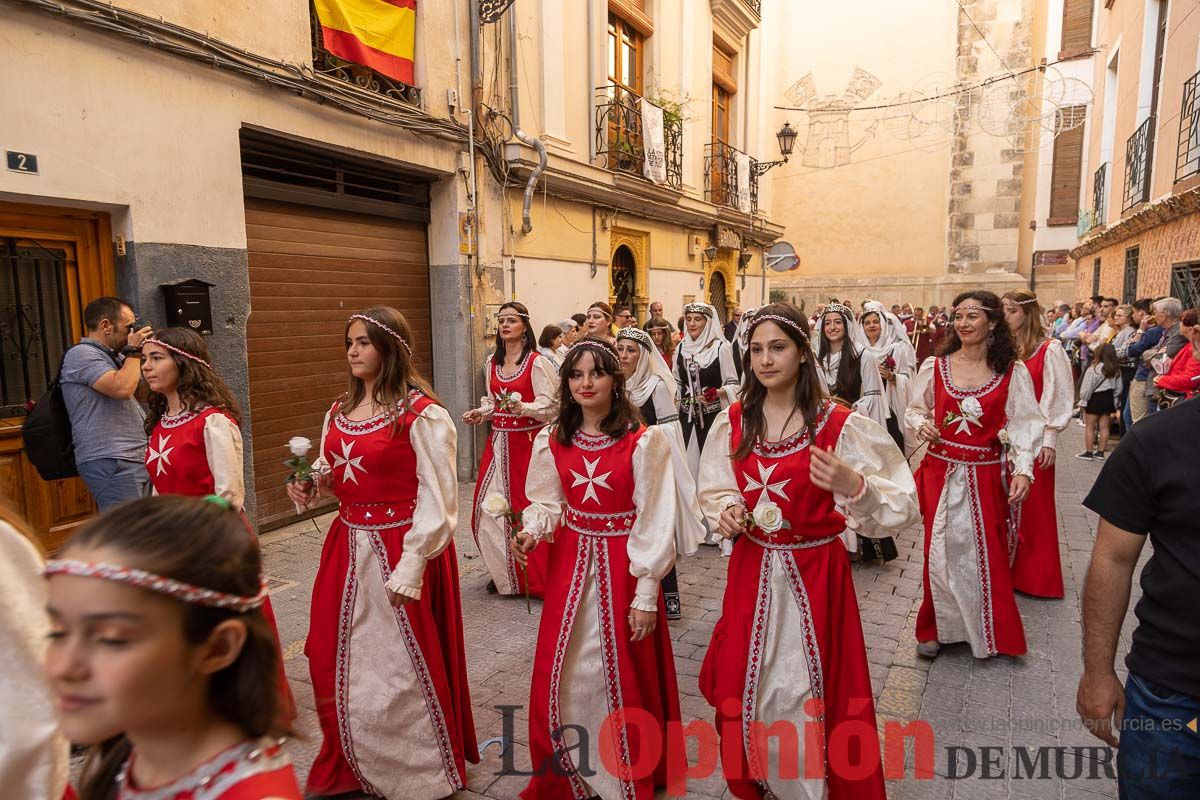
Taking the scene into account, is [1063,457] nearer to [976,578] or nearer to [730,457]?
[976,578]

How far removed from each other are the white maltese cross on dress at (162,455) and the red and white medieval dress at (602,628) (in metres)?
1.91

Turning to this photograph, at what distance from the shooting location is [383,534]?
10.6 feet

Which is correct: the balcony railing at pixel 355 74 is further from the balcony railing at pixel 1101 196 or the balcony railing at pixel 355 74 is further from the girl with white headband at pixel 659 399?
the balcony railing at pixel 1101 196

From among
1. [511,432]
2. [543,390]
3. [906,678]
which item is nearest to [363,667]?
[511,432]

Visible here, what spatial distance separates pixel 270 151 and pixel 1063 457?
34.7 feet

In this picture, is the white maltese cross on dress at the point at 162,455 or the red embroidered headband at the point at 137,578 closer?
the red embroidered headband at the point at 137,578

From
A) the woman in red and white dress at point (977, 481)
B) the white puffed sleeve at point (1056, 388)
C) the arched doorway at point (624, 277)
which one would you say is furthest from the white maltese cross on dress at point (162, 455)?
the arched doorway at point (624, 277)

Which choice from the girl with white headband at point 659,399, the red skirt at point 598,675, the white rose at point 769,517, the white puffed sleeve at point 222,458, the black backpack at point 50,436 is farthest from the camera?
the girl with white headband at point 659,399

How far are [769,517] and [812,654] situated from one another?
55cm

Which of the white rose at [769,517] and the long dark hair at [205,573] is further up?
the long dark hair at [205,573]

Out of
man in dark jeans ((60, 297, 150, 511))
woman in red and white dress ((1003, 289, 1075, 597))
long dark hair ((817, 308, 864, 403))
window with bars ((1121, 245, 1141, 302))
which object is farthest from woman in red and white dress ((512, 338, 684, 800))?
window with bars ((1121, 245, 1141, 302))

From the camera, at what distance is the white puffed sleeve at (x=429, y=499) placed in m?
3.05

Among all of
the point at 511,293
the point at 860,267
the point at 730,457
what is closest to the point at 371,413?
the point at 730,457

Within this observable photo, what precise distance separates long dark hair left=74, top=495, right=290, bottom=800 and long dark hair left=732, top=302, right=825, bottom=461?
202cm
